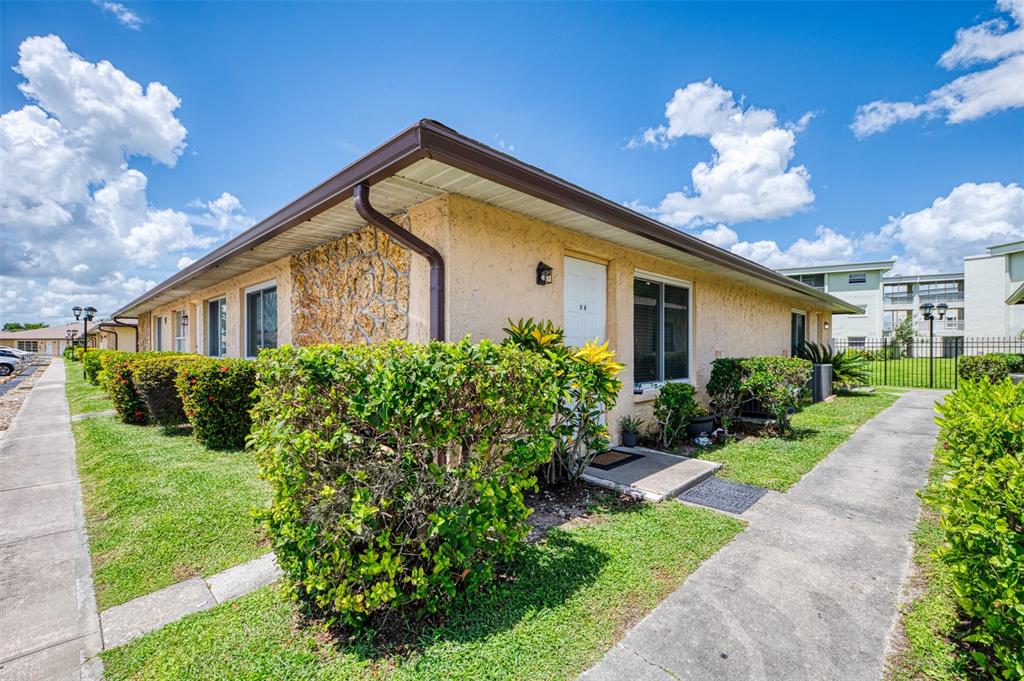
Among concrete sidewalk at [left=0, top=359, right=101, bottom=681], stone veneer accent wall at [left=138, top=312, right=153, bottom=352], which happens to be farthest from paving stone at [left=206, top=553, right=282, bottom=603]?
stone veneer accent wall at [left=138, top=312, right=153, bottom=352]

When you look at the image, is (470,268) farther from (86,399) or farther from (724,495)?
(86,399)

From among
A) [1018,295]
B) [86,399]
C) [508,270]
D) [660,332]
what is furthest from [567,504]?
[1018,295]

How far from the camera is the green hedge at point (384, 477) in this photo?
2.20 metres

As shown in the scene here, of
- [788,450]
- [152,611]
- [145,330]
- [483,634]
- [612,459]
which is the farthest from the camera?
[145,330]

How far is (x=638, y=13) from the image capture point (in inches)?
284

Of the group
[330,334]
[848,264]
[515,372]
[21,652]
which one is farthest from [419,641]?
[848,264]

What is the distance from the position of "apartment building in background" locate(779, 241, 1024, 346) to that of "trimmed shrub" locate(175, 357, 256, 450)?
3403 centimetres

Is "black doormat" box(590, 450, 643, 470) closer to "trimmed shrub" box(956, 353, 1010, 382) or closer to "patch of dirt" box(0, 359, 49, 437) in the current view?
"patch of dirt" box(0, 359, 49, 437)

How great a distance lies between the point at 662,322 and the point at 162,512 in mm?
6906

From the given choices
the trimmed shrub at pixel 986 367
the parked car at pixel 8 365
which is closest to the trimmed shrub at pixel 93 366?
the parked car at pixel 8 365

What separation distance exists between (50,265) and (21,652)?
4694 cm

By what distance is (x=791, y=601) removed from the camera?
258cm

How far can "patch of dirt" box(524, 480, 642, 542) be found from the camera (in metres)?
3.65

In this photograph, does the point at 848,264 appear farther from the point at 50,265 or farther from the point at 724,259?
the point at 50,265
